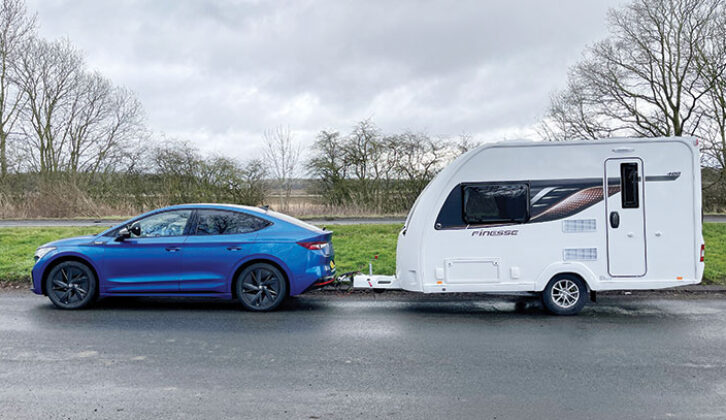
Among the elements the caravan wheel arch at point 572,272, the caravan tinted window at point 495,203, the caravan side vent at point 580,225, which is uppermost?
the caravan tinted window at point 495,203

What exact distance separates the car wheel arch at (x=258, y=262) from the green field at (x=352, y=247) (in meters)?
3.03

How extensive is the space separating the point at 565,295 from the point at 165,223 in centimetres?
590

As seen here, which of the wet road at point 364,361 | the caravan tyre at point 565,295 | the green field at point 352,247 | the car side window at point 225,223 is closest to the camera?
the wet road at point 364,361

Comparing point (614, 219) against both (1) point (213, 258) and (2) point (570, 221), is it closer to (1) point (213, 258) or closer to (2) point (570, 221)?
(2) point (570, 221)

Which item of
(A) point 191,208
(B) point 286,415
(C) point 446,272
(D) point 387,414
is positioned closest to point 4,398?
(B) point 286,415

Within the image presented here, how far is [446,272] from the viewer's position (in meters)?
7.23

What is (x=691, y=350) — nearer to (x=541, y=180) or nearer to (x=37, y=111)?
(x=541, y=180)

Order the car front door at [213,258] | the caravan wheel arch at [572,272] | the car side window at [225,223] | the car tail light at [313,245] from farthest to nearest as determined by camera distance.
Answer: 1. the car side window at [225,223]
2. the car tail light at [313,245]
3. the car front door at [213,258]
4. the caravan wheel arch at [572,272]

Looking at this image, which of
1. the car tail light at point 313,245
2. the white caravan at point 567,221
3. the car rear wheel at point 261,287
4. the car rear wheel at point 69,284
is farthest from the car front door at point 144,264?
the white caravan at point 567,221

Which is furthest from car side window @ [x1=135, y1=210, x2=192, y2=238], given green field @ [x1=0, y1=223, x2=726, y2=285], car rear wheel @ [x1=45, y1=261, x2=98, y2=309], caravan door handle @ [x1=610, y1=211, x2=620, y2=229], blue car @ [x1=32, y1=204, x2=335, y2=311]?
caravan door handle @ [x1=610, y1=211, x2=620, y2=229]

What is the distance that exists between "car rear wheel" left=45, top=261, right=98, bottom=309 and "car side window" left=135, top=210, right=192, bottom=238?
98 cm

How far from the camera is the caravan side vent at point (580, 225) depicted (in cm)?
715

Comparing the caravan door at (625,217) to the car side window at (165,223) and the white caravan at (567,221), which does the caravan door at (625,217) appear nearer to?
A: the white caravan at (567,221)

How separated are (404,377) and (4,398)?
332 centimetres
